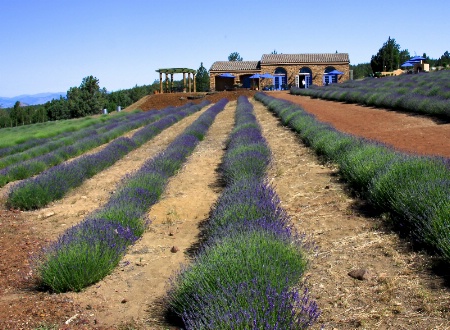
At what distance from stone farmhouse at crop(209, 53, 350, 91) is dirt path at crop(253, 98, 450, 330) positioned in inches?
1547

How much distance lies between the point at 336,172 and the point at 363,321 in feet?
16.0

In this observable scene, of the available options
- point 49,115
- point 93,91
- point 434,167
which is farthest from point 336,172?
point 49,115

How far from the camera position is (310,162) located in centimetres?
905

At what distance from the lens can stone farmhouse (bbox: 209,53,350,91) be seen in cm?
4525

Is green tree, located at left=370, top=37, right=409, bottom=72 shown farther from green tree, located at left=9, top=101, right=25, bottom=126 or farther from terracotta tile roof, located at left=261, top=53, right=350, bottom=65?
green tree, located at left=9, top=101, right=25, bottom=126

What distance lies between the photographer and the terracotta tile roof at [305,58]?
4544 cm

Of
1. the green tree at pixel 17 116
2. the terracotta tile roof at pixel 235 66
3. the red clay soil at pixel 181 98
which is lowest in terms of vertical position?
the green tree at pixel 17 116

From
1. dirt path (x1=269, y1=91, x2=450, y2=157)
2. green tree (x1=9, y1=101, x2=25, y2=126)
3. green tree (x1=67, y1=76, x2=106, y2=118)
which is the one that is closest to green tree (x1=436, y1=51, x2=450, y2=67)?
dirt path (x1=269, y1=91, x2=450, y2=157)

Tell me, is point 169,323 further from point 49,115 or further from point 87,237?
point 49,115

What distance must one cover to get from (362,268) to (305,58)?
143 feet

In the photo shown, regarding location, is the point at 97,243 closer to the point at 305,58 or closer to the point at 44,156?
the point at 44,156

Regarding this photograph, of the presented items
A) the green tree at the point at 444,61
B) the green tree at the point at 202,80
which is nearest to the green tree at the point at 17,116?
the green tree at the point at 202,80

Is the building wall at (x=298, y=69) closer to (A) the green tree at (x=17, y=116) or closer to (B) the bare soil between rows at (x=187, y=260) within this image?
(B) the bare soil between rows at (x=187, y=260)

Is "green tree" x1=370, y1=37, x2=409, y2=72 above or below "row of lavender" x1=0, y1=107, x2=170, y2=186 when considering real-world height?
above
